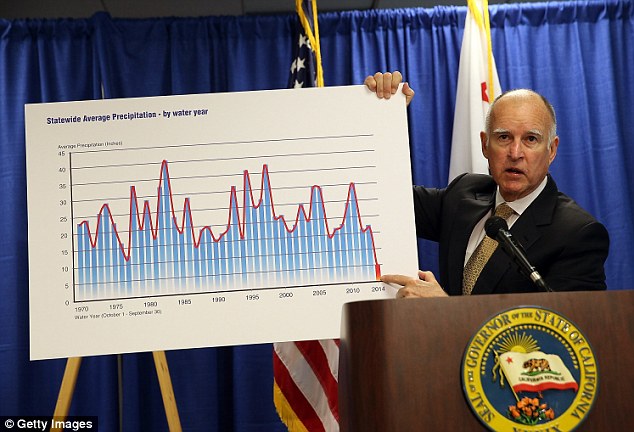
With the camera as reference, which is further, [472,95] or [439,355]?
[472,95]

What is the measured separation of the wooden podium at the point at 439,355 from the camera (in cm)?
136

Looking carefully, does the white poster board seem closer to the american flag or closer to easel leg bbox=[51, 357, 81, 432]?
easel leg bbox=[51, 357, 81, 432]

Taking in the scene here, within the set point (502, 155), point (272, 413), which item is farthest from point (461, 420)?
point (272, 413)

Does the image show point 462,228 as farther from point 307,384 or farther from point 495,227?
point 307,384

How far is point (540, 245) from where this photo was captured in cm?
224

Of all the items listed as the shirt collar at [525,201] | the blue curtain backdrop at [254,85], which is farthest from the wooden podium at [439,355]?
the blue curtain backdrop at [254,85]

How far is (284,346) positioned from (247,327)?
84 cm

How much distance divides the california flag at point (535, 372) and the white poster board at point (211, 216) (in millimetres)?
947

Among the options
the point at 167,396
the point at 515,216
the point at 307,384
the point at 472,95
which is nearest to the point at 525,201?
the point at 515,216

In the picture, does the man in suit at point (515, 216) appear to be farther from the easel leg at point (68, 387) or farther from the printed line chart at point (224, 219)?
the easel leg at point (68, 387)

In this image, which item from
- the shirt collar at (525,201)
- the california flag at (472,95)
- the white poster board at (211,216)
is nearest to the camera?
the white poster board at (211,216)

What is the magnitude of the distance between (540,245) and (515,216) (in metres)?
0.21

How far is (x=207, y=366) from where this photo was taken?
163 inches

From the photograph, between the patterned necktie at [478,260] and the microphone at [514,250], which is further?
the patterned necktie at [478,260]
